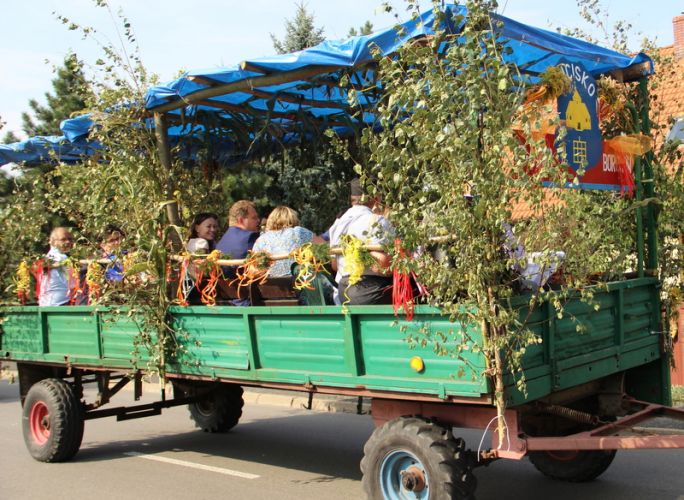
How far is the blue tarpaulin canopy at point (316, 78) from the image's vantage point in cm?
481

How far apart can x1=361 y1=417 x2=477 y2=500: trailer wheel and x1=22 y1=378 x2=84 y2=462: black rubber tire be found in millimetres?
3498

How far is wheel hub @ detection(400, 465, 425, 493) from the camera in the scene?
4398 millimetres

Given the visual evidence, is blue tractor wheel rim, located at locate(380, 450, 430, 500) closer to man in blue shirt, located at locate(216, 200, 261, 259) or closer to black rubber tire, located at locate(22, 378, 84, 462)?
man in blue shirt, located at locate(216, 200, 261, 259)

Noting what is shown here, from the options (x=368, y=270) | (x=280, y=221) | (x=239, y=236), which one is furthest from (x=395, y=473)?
(x=239, y=236)

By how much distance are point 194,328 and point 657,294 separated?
3557 millimetres

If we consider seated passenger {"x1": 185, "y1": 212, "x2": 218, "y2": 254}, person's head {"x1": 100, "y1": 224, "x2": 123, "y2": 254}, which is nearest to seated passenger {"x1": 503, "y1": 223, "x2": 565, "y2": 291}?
person's head {"x1": 100, "y1": 224, "x2": 123, "y2": 254}

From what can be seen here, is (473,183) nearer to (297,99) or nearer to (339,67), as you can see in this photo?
(339,67)

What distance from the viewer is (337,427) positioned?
866 centimetres

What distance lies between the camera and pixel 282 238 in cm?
588

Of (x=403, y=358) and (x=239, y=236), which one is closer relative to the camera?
(x=403, y=358)

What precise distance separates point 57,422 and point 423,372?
403 cm

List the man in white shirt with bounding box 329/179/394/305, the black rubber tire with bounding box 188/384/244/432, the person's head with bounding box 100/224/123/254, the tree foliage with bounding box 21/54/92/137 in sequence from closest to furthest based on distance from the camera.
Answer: the man in white shirt with bounding box 329/179/394/305
the person's head with bounding box 100/224/123/254
the black rubber tire with bounding box 188/384/244/432
the tree foliage with bounding box 21/54/92/137

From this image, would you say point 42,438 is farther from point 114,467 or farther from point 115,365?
point 115,365

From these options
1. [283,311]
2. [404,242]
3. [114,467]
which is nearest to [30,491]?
[114,467]
